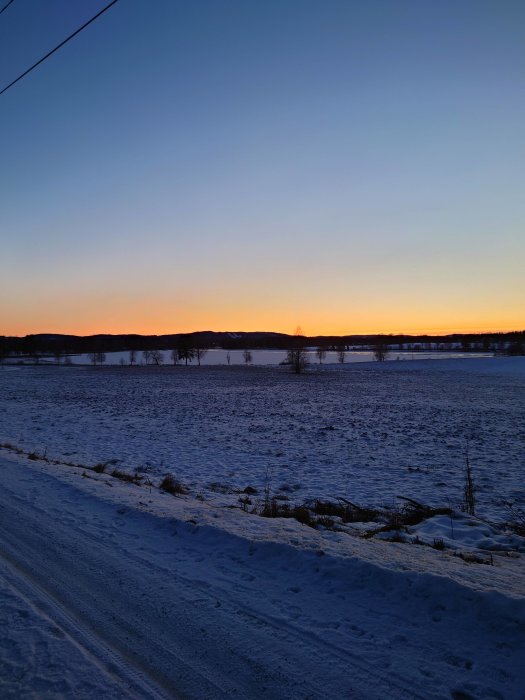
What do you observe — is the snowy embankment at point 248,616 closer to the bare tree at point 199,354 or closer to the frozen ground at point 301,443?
the frozen ground at point 301,443

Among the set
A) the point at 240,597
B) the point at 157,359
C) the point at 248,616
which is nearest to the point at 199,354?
the point at 157,359

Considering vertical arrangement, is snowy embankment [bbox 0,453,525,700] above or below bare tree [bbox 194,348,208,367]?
below

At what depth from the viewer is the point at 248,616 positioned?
4184 millimetres

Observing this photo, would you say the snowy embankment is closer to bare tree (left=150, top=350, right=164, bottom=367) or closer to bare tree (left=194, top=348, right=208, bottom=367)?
bare tree (left=194, top=348, right=208, bottom=367)

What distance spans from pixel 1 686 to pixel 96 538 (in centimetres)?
284

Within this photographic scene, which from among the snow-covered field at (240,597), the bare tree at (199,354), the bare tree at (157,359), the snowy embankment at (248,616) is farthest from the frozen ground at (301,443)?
the bare tree at (157,359)

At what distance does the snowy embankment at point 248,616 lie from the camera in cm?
334

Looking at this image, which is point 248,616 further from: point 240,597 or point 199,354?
point 199,354

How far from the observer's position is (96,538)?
6070 millimetres

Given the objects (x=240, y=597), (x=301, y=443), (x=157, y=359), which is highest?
(x=157, y=359)

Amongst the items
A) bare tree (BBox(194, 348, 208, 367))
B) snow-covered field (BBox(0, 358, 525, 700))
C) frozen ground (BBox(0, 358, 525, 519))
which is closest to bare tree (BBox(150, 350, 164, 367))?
bare tree (BBox(194, 348, 208, 367))

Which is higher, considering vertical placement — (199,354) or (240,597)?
(199,354)

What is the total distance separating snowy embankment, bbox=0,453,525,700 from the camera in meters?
3.34

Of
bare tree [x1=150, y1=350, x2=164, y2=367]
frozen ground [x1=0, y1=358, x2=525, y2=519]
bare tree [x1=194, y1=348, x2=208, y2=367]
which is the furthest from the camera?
bare tree [x1=150, y1=350, x2=164, y2=367]
